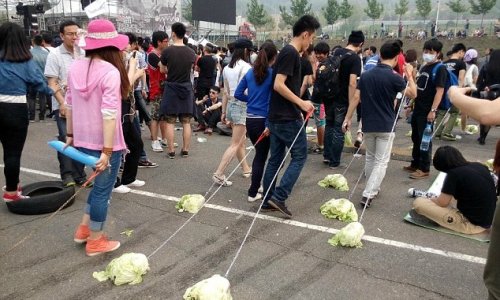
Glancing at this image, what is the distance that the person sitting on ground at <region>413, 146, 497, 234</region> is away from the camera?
13.0ft

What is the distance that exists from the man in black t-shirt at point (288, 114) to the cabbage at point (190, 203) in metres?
0.79

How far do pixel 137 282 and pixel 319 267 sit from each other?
1566 mm

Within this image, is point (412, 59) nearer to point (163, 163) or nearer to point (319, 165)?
point (319, 165)

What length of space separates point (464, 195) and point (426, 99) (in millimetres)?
2331

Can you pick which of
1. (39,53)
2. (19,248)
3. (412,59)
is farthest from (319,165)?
(39,53)

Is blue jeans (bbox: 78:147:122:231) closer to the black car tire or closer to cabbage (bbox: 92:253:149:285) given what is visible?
cabbage (bbox: 92:253:149:285)

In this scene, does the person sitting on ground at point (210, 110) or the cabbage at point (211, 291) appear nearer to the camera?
the cabbage at point (211, 291)

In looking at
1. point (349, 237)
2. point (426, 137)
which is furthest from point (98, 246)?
point (426, 137)

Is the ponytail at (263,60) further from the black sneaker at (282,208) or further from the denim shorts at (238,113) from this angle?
the black sneaker at (282,208)

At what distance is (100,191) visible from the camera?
11.5 feet

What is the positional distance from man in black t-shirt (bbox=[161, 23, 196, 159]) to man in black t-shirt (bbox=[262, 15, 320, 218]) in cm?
263

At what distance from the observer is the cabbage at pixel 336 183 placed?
558 cm

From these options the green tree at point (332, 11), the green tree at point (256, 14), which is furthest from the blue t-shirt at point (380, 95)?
the green tree at point (256, 14)

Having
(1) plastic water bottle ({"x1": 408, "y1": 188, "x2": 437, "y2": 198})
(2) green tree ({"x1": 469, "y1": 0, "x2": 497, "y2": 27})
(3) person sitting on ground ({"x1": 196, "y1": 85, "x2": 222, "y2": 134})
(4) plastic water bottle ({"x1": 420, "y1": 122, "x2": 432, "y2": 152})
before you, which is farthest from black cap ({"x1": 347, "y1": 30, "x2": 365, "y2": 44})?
(2) green tree ({"x1": 469, "y1": 0, "x2": 497, "y2": 27})
